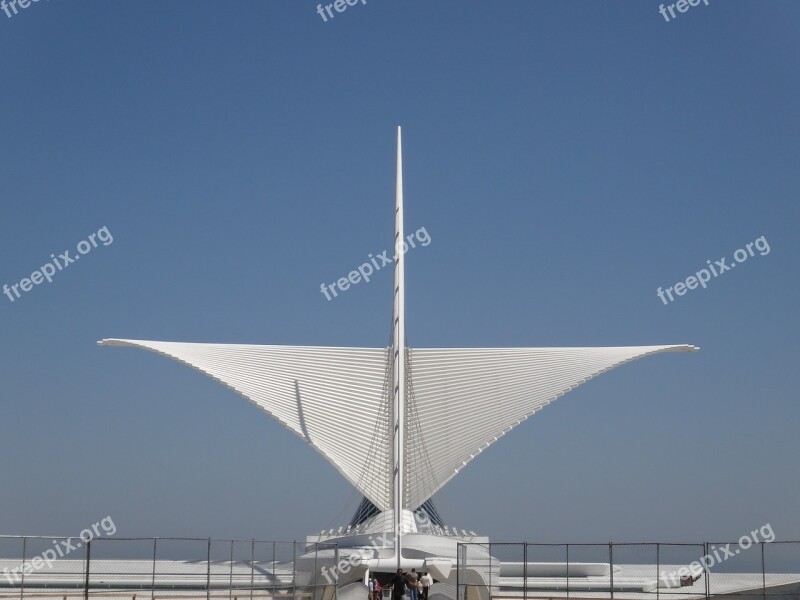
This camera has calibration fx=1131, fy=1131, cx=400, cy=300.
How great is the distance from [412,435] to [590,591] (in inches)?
369

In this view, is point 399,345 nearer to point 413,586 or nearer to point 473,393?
point 473,393

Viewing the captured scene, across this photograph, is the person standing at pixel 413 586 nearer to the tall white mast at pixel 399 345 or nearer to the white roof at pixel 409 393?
the tall white mast at pixel 399 345

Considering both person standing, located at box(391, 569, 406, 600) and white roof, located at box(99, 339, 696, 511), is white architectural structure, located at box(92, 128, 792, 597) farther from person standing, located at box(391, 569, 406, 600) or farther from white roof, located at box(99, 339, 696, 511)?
person standing, located at box(391, 569, 406, 600)

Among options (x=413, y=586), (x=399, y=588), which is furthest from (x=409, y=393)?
(x=413, y=586)

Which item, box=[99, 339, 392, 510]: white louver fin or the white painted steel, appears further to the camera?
the white painted steel

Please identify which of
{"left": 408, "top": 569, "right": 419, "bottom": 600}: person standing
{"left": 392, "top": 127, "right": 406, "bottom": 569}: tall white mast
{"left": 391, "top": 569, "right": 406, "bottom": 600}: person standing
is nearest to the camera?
{"left": 408, "top": 569, "right": 419, "bottom": 600}: person standing

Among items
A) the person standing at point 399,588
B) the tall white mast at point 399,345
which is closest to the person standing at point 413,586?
the person standing at point 399,588

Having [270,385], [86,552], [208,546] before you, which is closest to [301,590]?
[208,546]

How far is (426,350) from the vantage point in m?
44.7

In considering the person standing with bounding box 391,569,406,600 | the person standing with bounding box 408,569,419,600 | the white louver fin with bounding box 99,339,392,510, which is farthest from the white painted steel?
the person standing with bounding box 408,569,419,600

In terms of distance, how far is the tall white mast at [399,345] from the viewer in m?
41.2

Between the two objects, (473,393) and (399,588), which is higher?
(473,393)

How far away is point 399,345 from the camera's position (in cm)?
4400

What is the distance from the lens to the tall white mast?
1624 inches
